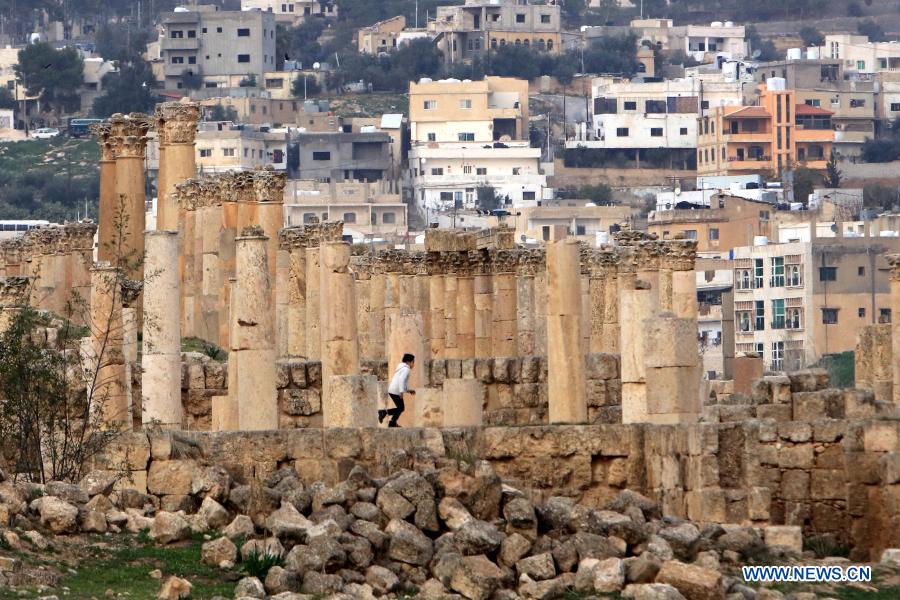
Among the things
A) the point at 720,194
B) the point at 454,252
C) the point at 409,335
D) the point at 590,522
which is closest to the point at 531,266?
the point at 454,252

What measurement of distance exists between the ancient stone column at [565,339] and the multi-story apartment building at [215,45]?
457 ft

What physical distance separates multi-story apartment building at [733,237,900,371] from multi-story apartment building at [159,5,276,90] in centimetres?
7492

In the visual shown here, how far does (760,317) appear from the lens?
10662 cm

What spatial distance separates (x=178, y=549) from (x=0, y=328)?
8.42m

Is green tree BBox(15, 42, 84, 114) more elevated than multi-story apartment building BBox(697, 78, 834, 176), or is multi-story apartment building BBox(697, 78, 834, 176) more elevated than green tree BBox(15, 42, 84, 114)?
green tree BBox(15, 42, 84, 114)

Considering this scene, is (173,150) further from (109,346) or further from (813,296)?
(813,296)

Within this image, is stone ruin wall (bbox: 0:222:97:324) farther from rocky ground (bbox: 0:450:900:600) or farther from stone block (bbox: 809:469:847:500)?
rocky ground (bbox: 0:450:900:600)

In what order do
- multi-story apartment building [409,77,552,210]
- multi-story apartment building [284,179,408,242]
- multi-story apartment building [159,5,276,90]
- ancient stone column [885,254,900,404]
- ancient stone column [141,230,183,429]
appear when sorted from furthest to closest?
multi-story apartment building [159,5,276,90] → multi-story apartment building [409,77,552,210] → multi-story apartment building [284,179,408,242] → ancient stone column [885,254,900,404] → ancient stone column [141,230,183,429]

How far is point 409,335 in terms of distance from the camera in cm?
3797

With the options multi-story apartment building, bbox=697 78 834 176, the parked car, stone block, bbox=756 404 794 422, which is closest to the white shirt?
stone block, bbox=756 404 794 422

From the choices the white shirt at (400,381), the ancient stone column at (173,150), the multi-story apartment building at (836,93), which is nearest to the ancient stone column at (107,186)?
the ancient stone column at (173,150)

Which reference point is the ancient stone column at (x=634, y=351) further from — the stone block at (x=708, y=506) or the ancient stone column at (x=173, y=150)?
the ancient stone column at (x=173, y=150)

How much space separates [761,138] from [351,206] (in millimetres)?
29626

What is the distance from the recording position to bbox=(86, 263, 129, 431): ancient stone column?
31.8 m
